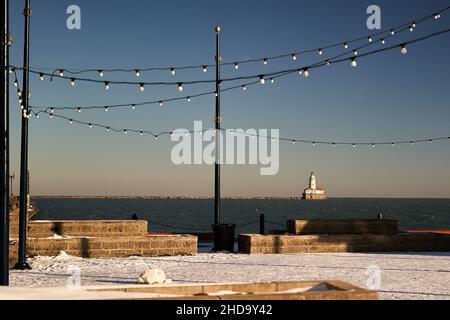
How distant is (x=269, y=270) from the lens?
43.5 feet

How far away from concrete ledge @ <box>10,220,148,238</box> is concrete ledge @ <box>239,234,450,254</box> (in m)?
3.57

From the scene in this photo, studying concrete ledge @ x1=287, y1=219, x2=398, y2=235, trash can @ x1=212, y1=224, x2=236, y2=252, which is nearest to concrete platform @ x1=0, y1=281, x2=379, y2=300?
trash can @ x1=212, y1=224, x2=236, y2=252

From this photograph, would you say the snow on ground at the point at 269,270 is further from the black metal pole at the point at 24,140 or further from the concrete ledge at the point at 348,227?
the concrete ledge at the point at 348,227

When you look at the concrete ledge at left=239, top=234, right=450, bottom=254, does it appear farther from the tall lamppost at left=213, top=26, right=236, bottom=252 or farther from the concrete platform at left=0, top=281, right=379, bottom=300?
the concrete platform at left=0, top=281, right=379, bottom=300

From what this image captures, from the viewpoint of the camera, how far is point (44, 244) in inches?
604

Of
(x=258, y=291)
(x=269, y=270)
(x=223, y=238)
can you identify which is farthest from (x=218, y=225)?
(x=258, y=291)

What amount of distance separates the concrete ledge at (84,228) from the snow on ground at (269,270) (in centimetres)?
256

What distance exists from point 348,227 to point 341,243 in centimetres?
155

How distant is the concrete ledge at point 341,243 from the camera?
1717 centimetres

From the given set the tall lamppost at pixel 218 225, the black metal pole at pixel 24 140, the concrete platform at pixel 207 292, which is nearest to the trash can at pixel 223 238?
the tall lamppost at pixel 218 225

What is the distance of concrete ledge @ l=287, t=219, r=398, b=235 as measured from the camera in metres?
Result: 19.0

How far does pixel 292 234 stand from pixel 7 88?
11.7m

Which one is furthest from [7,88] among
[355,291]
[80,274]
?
[355,291]
